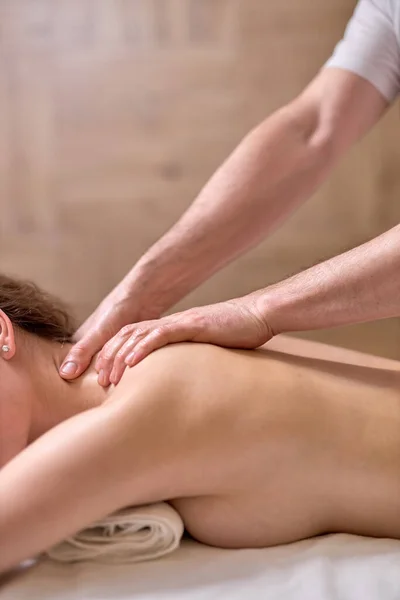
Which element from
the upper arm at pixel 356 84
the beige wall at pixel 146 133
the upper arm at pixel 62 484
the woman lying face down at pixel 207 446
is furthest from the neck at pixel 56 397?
the beige wall at pixel 146 133

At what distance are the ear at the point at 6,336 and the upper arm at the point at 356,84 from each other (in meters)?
0.73

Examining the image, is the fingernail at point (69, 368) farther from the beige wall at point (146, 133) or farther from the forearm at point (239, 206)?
the beige wall at point (146, 133)

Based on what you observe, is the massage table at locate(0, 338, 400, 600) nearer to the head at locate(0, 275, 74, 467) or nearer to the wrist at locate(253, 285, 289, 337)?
the head at locate(0, 275, 74, 467)

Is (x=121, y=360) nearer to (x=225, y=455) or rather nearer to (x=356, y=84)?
(x=225, y=455)

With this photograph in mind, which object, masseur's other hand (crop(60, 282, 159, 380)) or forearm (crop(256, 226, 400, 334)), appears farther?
masseur's other hand (crop(60, 282, 159, 380))

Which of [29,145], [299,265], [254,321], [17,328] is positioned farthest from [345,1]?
[17,328]

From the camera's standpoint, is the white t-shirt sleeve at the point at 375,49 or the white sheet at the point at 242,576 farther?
the white t-shirt sleeve at the point at 375,49

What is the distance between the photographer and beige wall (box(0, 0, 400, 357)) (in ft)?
5.96

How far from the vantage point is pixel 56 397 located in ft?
3.20

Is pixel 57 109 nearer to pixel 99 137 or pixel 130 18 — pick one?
pixel 99 137

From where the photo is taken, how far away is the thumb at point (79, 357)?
3.26 feet

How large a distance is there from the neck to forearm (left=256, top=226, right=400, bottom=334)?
0.85ft

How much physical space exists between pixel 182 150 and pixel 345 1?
1.83ft

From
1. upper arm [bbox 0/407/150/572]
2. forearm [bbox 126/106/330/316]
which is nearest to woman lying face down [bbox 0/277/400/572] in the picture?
upper arm [bbox 0/407/150/572]
